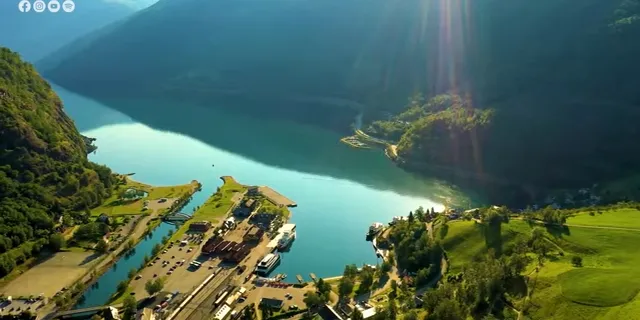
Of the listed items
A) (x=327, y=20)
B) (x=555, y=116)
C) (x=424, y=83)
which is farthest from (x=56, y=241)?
(x=327, y=20)

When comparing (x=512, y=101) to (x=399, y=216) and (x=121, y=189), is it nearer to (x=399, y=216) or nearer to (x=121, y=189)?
(x=399, y=216)

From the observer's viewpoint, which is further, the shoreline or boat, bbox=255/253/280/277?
boat, bbox=255/253/280/277

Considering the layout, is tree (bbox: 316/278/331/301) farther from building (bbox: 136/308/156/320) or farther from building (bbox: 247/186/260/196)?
building (bbox: 247/186/260/196)

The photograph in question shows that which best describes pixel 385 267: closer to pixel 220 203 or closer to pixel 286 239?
pixel 286 239

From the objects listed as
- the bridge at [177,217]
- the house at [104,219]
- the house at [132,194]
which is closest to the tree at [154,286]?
the house at [104,219]

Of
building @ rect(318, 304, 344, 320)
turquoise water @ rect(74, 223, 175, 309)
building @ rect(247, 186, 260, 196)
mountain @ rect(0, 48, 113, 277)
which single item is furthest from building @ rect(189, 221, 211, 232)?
building @ rect(318, 304, 344, 320)

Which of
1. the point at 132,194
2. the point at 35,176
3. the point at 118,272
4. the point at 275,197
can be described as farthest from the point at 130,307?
the point at 35,176

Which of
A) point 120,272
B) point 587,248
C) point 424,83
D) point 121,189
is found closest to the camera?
point 587,248
